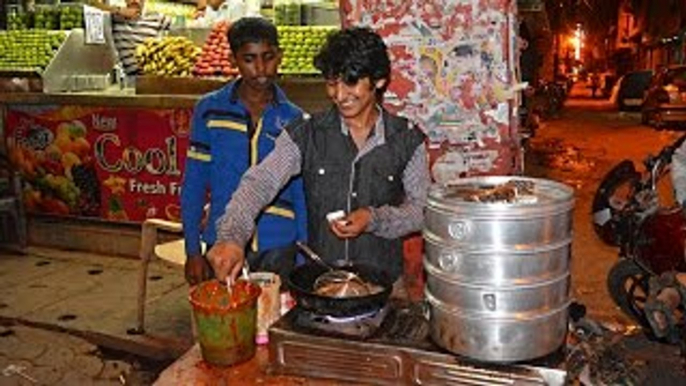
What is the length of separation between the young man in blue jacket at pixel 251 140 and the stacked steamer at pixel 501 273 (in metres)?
1.50

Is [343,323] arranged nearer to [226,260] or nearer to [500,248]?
[226,260]

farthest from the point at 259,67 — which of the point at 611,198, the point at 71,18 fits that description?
the point at 71,18

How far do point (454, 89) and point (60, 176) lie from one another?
18.1 feet

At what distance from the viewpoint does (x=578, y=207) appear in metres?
9.48

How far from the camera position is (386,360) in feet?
6.83

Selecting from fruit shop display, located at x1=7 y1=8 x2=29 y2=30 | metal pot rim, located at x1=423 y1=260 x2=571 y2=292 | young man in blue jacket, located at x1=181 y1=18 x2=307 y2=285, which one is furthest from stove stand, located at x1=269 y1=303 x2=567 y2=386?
fruit shop display, located at x1=7 y1=8 x2=29 y2=30

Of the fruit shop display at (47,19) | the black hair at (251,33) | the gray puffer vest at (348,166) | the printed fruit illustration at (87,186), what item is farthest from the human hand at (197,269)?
the fruit shop display at (47,19)

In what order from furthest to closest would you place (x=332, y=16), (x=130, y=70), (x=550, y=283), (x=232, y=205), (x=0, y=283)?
1. (x=130, y=70)
2. (x=332, y=16)
3. (x=0, y=283)
4. (x=232, y=205)
5. (x=550, y=283)

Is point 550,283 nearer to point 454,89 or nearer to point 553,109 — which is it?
point 454,89

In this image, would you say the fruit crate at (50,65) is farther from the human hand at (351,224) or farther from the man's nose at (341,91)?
the human hand at (351,224)

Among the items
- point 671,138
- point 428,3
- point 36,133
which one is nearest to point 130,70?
point 36,133

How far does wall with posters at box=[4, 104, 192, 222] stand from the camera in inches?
277

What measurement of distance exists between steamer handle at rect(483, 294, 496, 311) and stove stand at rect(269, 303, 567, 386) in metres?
0.18

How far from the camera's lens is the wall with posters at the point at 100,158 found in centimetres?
703
